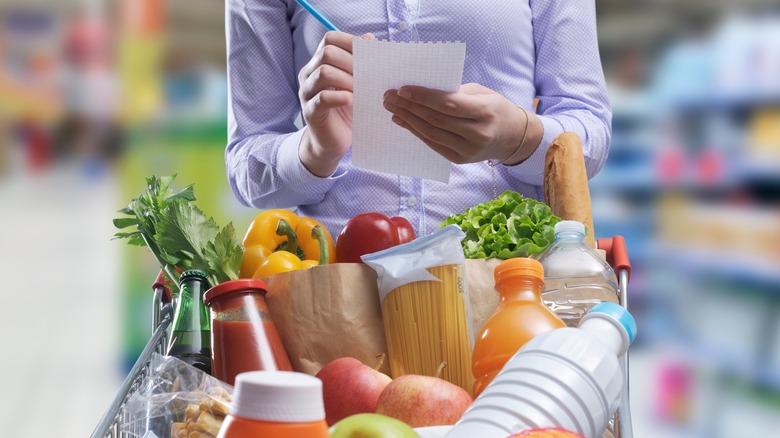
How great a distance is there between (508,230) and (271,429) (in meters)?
0.54

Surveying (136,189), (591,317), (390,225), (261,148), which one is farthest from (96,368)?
(591,317)

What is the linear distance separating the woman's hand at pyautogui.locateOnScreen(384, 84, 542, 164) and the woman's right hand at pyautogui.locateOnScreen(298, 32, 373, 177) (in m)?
0.08

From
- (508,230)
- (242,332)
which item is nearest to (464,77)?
(508,230)

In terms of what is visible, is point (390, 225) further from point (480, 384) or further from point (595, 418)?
point (595, 418)

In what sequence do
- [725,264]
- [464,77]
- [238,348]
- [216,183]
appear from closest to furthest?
[238,348], [464,77], [725,264], [216,183]

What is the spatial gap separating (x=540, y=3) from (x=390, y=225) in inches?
23.1

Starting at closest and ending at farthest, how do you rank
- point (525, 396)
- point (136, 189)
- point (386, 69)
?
point (525, 396) < point (386, 69) < point (136, 189)

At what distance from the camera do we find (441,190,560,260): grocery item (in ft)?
3.05

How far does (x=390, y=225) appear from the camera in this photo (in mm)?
1000

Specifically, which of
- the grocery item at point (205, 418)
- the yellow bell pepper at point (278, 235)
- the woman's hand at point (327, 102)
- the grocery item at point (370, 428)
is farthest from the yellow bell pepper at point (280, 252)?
the grocery item at point (370, 428)

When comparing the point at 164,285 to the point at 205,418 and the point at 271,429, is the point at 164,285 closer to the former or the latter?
the point at 205,418

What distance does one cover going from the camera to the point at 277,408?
1.53 ft

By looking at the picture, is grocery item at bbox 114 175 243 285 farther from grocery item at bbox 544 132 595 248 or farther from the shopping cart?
grocery item at bbox 544 132 595 248

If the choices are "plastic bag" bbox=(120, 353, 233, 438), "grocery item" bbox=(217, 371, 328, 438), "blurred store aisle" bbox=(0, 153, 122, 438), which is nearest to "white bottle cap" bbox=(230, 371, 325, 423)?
"grocery item" bbox=(217, 371, 328, 438)
